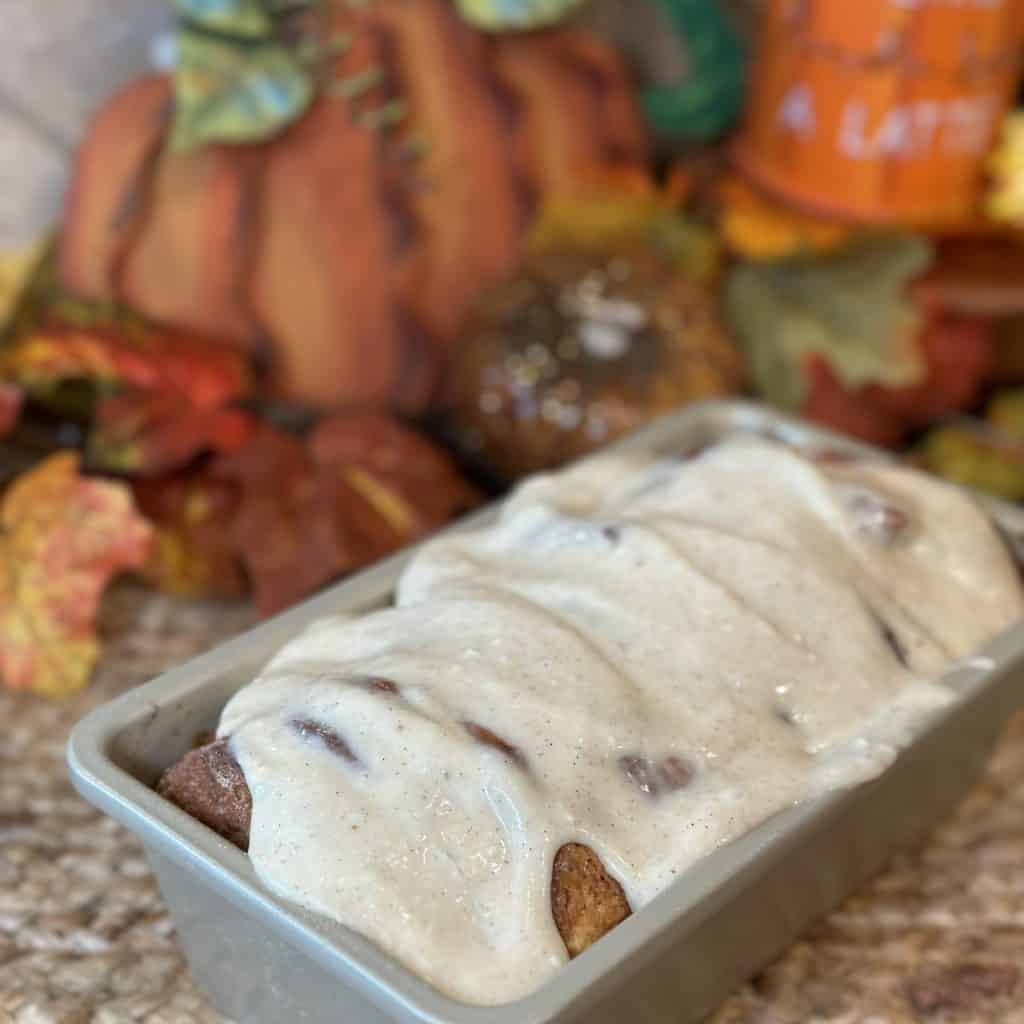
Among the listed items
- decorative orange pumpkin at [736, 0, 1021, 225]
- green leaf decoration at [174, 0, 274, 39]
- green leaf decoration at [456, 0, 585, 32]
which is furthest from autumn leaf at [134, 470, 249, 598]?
decorative orange pumpkin at [736, 0, 1021, 225]

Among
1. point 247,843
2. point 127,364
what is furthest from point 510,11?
point 247,843

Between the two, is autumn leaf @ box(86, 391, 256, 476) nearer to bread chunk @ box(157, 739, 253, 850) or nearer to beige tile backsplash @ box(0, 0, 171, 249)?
beige tile backsplash @ box(0, 0, 171, 249)

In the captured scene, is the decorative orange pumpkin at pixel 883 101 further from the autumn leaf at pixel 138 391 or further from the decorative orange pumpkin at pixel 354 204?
the autumn leaf at pixel 138 391

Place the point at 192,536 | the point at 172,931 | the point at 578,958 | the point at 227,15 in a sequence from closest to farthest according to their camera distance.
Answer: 1. the point at 578,958
2. the point at 172,931
3. the point at 192,536
4. the point at 227,15

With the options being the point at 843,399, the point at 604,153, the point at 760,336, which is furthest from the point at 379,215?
the point at 843,399

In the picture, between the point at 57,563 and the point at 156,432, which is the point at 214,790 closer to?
the point at 57,563
